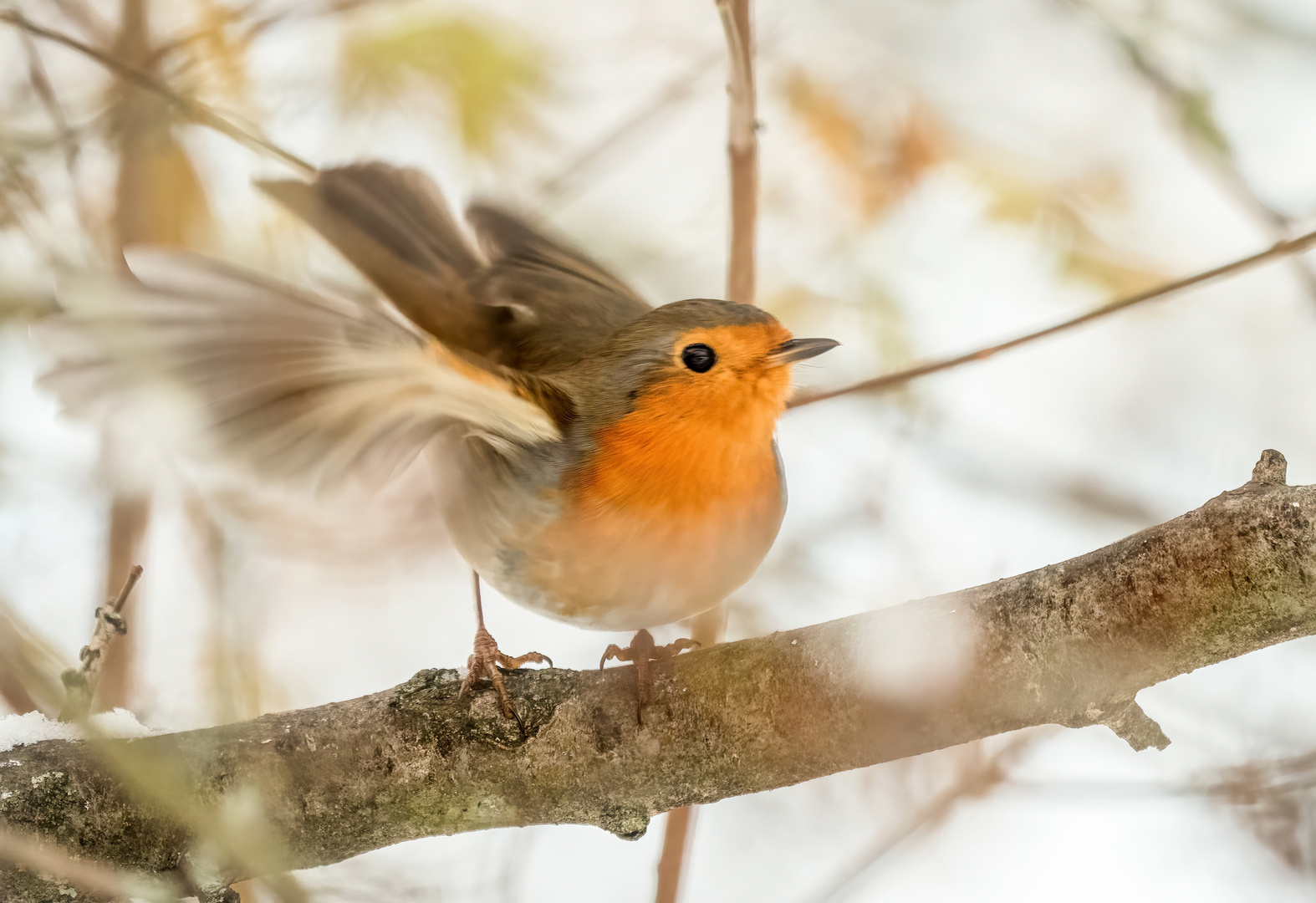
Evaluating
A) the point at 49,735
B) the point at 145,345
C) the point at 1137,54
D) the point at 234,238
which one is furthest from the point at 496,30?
the point at 49,735

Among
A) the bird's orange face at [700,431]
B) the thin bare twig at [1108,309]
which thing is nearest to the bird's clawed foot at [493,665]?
the bird's orange face at [700,431]

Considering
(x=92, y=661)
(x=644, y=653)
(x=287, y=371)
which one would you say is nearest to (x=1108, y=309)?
(x=644, y=653)

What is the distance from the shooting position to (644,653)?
1.62m

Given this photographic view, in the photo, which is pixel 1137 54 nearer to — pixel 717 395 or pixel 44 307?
pixel 717 395

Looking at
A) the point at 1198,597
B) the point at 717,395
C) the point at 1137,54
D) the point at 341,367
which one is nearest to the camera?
the point at 1198,597

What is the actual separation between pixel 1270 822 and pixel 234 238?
2.36 metres

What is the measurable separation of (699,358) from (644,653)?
543mm

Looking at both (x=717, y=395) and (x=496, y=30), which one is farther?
(x=496, y=30)

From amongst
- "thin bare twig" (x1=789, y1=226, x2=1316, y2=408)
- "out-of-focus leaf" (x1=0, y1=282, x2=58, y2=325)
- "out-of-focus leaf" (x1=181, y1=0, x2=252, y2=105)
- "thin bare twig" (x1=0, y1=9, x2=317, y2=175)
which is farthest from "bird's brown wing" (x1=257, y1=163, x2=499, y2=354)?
"thin bare twig" (x1=789, y1=226, x2=1316, y2=408)

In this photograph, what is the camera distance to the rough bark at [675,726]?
123 cm

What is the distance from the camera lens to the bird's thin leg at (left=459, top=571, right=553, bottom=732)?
4.99 feet

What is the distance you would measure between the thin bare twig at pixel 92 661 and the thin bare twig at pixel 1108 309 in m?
1.18

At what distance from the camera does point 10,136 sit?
1795 mm

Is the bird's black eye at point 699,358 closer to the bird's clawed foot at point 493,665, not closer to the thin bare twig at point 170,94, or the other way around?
the bird's clawed foot at point 493,665
